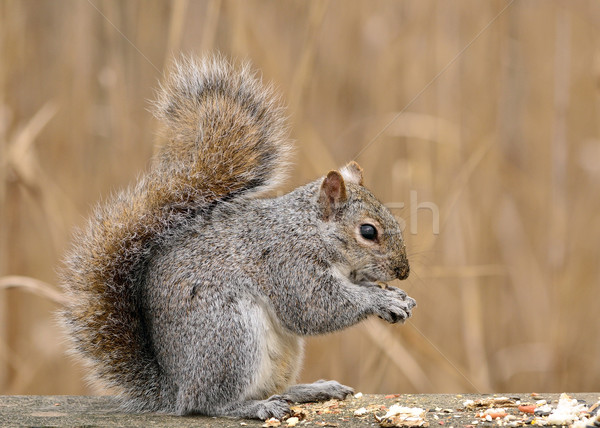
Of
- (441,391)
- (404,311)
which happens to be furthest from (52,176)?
(441,391)

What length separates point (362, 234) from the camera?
2.10 m

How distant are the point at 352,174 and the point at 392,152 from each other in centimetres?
60

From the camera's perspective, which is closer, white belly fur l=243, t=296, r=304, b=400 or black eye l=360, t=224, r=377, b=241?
white belly fur l=243, t=296, r=304, b=400

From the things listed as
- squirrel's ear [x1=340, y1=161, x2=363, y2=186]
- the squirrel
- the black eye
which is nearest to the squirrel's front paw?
the squirrel

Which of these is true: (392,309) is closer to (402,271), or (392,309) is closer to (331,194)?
(402,271)

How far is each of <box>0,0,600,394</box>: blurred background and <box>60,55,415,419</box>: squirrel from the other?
422 mm

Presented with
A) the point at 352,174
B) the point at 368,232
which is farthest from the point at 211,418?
the point at 352,174

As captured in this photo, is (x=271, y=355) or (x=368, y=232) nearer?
(x=271, y=355)

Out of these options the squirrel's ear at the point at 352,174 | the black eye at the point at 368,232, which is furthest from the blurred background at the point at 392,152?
the black eye at the point at 368,232

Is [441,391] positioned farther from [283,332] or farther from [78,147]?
[78,147]

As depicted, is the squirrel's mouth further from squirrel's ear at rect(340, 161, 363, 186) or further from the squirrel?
squirrel's ear at rect(340, 161, 363, 186)

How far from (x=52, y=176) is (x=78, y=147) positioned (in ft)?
0.48

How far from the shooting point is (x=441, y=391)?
284 centimetres

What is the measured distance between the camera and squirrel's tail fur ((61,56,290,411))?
2.02 metres
